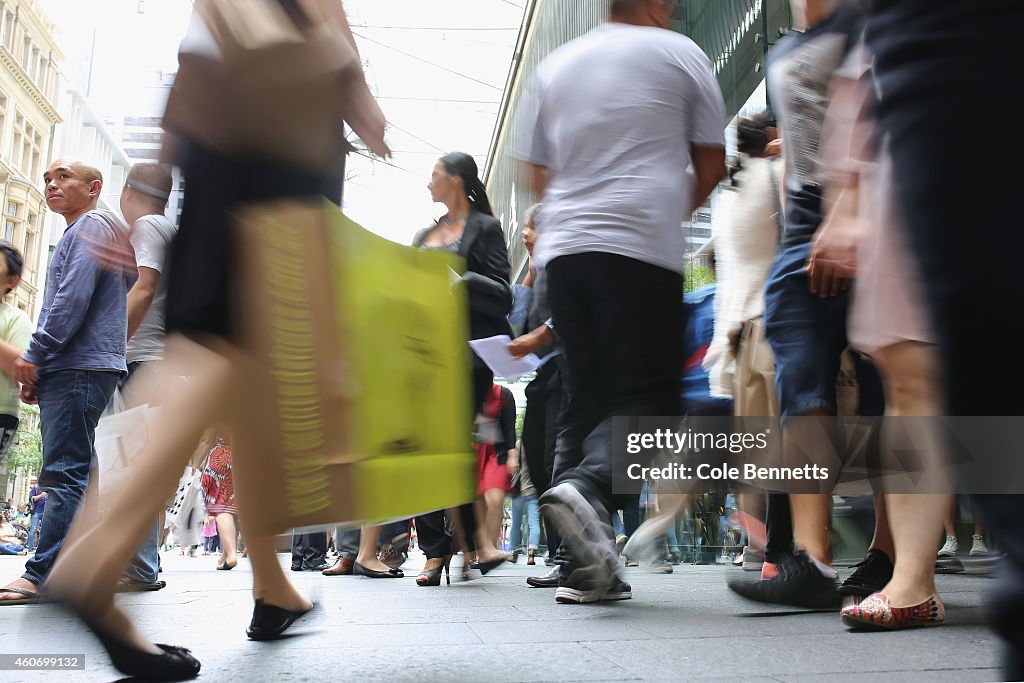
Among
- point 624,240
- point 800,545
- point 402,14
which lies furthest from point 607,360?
point 402,14

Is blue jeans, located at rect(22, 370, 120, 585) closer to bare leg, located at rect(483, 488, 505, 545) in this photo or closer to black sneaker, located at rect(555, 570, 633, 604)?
black sneaker, located at rect(555, 570, 633, 604)

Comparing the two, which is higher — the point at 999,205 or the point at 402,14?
the point at 402,14

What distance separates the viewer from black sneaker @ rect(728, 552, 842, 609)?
9.18 ft

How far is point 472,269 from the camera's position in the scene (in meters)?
4.09

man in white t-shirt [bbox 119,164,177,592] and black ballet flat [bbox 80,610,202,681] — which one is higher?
man in white t-shirt [bbox 119,164,177,592]

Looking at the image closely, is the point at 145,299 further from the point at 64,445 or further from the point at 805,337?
the point at 805,337

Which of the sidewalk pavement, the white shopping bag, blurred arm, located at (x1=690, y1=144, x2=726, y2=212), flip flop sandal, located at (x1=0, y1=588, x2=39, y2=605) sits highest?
blurred arm, located at (x1=690, y1=144, x2=726, y2=212)

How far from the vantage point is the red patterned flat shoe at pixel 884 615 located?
7.43 ft

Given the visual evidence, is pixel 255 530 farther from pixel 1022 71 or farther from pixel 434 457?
pixel 1022 71

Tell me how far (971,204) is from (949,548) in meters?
5.33

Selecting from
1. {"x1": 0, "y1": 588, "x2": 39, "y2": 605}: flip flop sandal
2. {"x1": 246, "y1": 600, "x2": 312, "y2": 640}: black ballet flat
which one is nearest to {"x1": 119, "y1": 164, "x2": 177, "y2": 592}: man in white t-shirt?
{"x1": 0, "y1": 588, "x2": 39, "y2": 605}: flip flop sandal

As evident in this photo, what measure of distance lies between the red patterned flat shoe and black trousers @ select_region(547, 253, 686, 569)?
2.10 feet

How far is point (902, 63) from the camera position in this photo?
0.95 meters

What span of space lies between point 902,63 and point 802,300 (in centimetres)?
198
